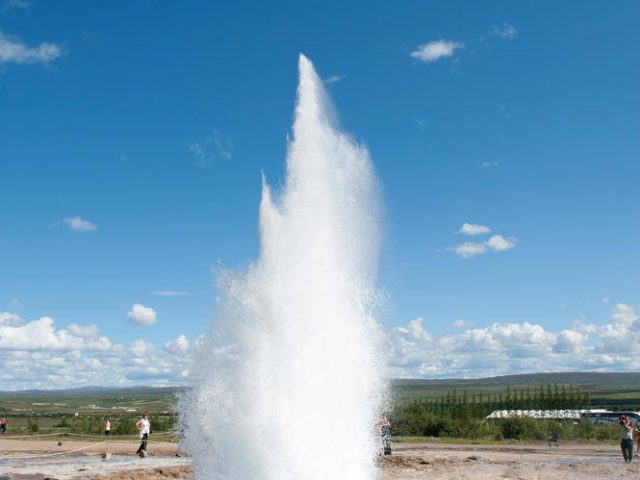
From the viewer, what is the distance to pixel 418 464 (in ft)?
77.7

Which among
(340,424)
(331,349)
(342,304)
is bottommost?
(340,424)

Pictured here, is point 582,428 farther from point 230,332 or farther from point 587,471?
point 230,332

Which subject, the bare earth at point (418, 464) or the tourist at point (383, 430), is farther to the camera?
the bare earth at point (418, 464)

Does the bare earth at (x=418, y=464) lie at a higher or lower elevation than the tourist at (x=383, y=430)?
lower

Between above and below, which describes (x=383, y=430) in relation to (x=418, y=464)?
above

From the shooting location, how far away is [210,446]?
13.0 metres

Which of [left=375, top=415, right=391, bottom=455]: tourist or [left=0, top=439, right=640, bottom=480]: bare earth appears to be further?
[left=0, top=439, right=640, bottom=480]: bare earth

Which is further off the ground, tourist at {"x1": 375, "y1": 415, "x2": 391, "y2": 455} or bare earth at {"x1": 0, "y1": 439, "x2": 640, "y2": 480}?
tourist at {"x1": 375, "y1": 415, "x2": 391, "y2": 455}

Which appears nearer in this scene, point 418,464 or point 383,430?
point 383,430

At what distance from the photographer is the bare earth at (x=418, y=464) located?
68.6 feet

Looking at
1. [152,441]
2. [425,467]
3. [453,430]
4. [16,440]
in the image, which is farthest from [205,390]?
[453,430]

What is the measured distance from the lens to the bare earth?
2091cm

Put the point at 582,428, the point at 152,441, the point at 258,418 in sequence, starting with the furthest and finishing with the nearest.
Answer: the point at 582,428 < the point at 152,441 < the point at 258,418

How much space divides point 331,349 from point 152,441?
97.0 ft
